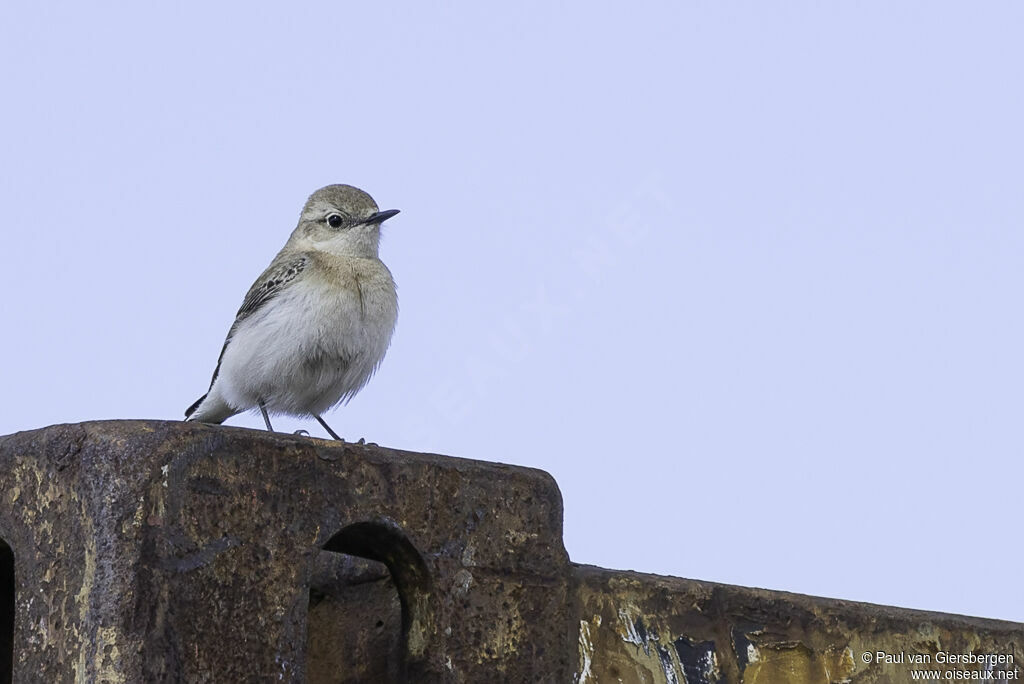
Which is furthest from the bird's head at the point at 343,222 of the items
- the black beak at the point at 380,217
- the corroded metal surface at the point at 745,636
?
the corroded metal surface at the point at 745,636

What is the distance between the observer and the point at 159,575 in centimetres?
223

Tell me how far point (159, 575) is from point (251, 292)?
5.84m

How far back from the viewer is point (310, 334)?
22.8 ft

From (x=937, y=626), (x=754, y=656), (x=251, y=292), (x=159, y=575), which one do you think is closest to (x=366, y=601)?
(x=159, y=575)

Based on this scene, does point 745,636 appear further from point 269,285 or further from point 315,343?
point 269,285

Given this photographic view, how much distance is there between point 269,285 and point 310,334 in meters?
0.87

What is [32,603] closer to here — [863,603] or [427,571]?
[427,571]

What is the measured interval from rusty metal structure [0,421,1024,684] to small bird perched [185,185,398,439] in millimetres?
3924

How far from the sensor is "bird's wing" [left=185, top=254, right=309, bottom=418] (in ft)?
24.8

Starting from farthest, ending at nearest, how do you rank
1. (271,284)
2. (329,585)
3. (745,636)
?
(271,284) → (745,636) → (329,585)

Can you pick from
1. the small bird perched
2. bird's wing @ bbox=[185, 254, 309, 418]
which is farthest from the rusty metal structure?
bird's wing @ bbox=[185, 254, 309, 418]

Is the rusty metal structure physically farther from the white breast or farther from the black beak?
the black beak

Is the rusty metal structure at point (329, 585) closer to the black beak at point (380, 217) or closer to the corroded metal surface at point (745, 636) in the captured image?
the corroded metal surface at point (745, 636)

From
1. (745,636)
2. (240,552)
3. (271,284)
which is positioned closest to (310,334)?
(271,284)
